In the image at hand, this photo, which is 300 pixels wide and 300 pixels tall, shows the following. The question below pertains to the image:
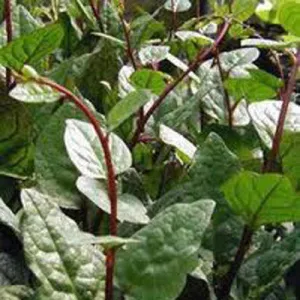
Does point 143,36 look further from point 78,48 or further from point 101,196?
point 101,196

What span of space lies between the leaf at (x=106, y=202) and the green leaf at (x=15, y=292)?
0.07 meters

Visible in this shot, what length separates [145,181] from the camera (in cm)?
65

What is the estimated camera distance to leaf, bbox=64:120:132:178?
496 mm

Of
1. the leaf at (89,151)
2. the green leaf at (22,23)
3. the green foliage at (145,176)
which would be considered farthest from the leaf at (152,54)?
the leaf at (89,151)

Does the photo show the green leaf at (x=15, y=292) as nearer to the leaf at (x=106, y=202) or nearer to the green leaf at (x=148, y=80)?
the leaf at (x=106, y=202)

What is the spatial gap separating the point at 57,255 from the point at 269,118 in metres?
0.20

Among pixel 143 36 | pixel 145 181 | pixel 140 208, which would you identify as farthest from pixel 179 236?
pixel 143 36

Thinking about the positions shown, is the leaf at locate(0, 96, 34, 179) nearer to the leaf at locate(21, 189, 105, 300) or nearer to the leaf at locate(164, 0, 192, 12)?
the leaf at locate(21, 189, 105, 300)

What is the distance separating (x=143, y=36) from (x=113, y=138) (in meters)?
0.35

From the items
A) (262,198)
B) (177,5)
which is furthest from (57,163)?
(177,5)

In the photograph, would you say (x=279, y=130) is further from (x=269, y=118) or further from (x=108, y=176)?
(x=108, y=176)

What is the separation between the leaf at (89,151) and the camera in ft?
1.63

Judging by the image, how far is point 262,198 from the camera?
0.50 meters

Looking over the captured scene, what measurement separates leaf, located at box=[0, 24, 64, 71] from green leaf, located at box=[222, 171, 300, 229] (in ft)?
0.64
